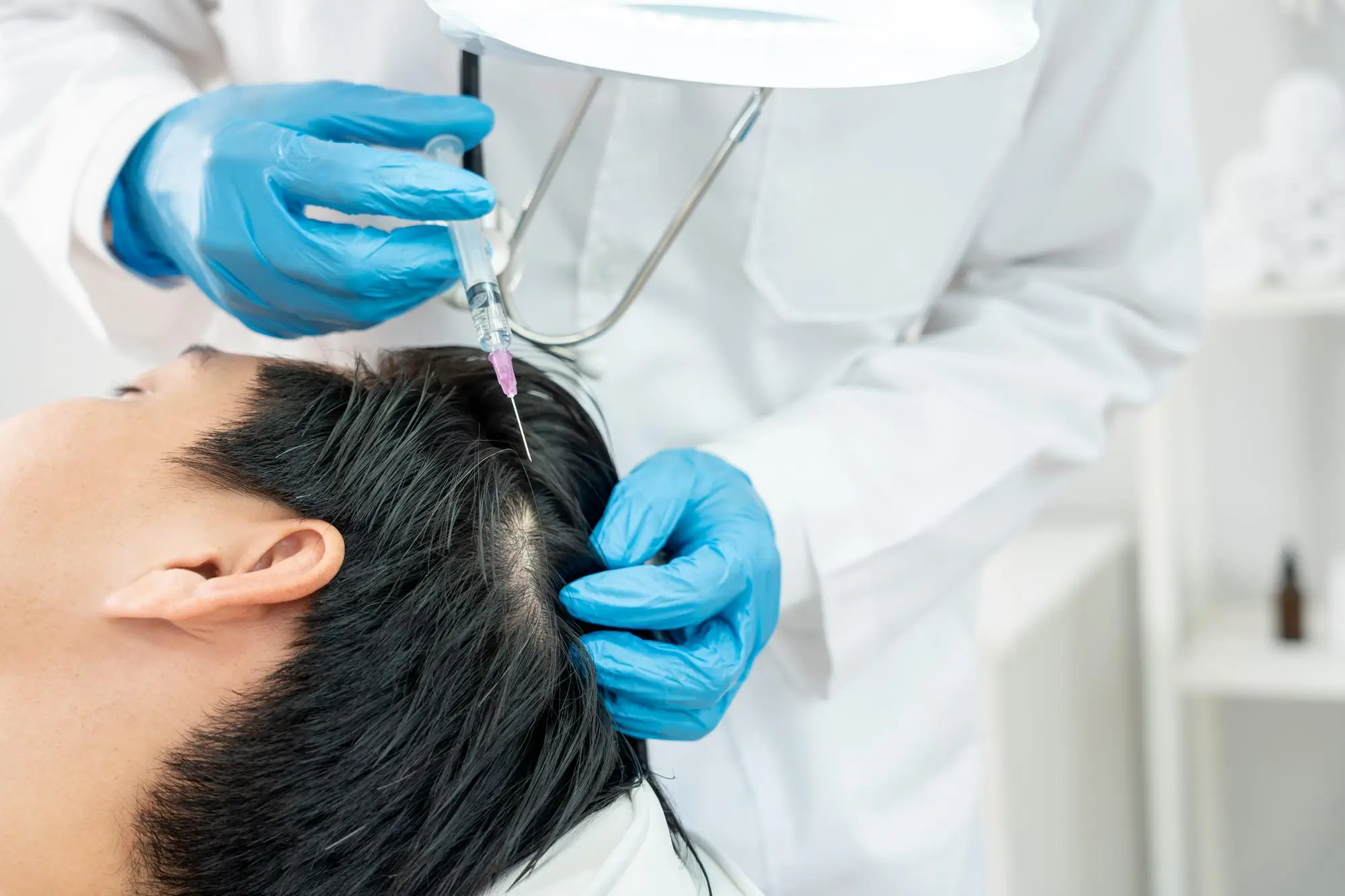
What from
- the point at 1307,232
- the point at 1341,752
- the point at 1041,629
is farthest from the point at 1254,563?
the point at 1041,629

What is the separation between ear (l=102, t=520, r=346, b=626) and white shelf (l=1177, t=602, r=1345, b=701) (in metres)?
1.45

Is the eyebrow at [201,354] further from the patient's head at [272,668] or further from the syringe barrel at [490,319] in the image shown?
the syringe barrel at [490,319]

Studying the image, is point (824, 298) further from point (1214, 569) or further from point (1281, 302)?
point (1214, 569)

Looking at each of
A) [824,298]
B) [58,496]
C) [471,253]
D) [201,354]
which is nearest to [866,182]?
[824,298]

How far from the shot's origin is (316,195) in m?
0.71

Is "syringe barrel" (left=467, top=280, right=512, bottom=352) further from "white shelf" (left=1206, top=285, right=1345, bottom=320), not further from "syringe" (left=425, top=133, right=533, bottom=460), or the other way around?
"white shelf" (left=1206, top=285, right=1345, bottom=320)

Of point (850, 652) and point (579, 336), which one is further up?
point (579, 336)

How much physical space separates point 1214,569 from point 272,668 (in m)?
1.90

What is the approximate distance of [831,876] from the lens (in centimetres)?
92

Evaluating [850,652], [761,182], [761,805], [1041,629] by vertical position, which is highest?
[761,182]

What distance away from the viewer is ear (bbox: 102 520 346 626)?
60 centimetres

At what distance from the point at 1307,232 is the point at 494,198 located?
57.5 inches

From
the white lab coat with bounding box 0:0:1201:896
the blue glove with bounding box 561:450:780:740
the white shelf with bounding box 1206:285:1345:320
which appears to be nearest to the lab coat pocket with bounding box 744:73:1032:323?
the white lab coat with bounding box 0:0:1201:896

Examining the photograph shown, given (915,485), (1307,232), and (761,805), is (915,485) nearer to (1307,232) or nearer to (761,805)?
(761,805)
